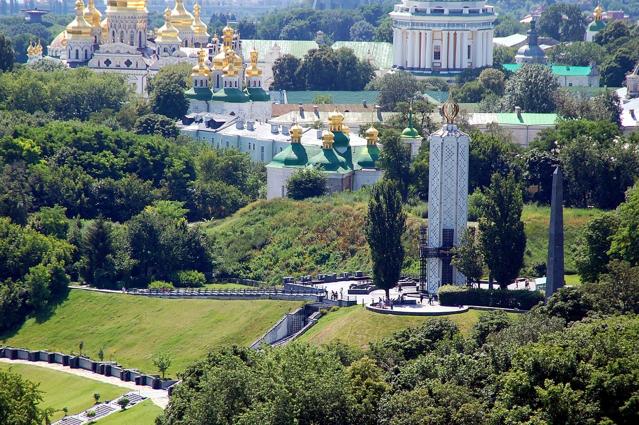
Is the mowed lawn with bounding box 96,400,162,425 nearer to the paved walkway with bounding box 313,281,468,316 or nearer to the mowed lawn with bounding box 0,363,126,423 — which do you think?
the mowed lawn with bounding box 0,363,126,423

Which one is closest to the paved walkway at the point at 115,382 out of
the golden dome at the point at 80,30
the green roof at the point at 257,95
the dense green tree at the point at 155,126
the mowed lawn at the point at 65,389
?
the mowed lawn at the point at 65,389

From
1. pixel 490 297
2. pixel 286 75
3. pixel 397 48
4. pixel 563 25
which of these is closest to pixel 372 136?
pixel 490 297

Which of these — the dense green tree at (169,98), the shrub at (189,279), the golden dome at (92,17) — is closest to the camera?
the shrub at (189,279)

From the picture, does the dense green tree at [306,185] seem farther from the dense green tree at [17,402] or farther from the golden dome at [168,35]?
the golden dome at [168,35]

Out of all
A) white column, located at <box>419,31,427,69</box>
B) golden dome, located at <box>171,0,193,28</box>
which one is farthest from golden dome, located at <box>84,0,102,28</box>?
white column, located at <box>419,31,427,69</box>

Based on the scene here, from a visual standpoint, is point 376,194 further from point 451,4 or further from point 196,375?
point 451,4

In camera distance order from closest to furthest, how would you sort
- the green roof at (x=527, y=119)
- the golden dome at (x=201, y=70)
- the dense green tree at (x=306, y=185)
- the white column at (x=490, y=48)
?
1. the dense green tree at (x=306, y=185)
2. the green roof at (x=527, y=119)
3. the golden dome at (x=201, y=70)
4. the white column at (x=490, y=48)
